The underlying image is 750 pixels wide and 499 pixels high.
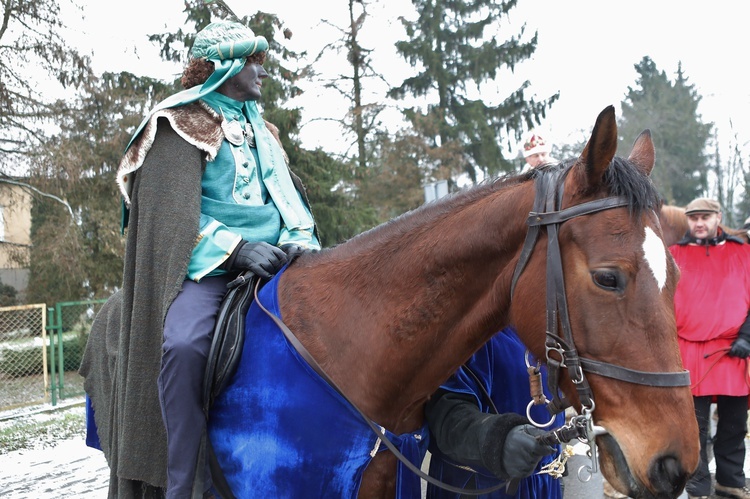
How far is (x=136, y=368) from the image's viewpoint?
2451mm

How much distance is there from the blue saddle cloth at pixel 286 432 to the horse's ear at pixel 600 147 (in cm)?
110

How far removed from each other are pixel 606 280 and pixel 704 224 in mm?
4245

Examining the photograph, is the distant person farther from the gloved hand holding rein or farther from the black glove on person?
the gloved hand holding rein

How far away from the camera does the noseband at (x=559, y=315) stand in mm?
1673

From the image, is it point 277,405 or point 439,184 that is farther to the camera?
point 439,184

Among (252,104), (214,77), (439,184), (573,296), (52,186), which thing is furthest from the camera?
(52,186)

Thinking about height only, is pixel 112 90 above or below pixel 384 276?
above

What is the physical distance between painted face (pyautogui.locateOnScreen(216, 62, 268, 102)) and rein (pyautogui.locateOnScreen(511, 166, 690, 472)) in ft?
5.07

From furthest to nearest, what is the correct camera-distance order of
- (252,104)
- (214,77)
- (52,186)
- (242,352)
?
1. (52,186)
2. (252,104)
3. (214,77)
4. (242,352)

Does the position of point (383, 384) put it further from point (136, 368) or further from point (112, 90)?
point (112, 90)

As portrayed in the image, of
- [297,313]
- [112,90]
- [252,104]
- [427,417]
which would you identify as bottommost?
[427,417]

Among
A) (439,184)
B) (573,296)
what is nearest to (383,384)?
(573,296)

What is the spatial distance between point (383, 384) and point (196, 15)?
1064 centimetres

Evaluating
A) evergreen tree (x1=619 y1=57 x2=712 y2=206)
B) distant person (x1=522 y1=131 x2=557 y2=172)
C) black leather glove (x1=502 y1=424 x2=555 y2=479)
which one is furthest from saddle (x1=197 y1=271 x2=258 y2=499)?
evergreen tree (x1=619 y1=57 x2=712 y2=206)
